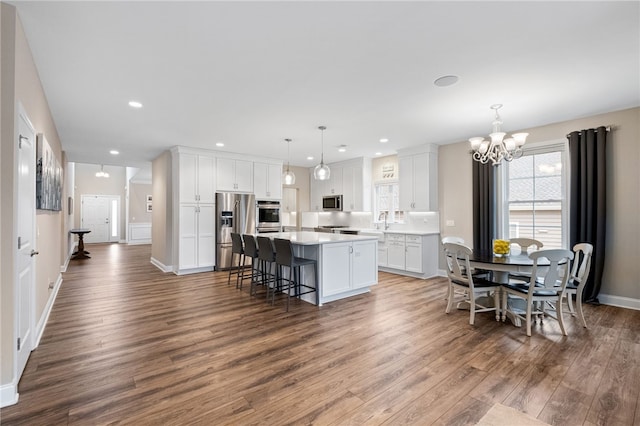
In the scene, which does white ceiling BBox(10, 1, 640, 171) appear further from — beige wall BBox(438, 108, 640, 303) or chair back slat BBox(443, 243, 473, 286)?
chair back slat BBox(443, 243, 473, 286)

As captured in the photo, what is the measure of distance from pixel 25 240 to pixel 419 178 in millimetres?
5940

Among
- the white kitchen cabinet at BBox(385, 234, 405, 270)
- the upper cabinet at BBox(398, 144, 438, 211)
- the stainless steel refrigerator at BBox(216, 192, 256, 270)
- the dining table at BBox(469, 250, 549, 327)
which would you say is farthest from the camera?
the stainless steel refrigerator at BBox(216, 192, 256, 270)

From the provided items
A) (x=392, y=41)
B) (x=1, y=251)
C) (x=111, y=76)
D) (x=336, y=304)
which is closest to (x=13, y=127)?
(x=1, y=251)

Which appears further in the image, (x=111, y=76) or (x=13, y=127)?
(x=111, y=76)

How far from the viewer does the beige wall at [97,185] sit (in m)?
12.7

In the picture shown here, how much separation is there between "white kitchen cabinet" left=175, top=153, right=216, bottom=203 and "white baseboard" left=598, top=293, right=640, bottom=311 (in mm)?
6920

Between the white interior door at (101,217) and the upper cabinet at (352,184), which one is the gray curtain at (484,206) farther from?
the white interior door at (101,217)

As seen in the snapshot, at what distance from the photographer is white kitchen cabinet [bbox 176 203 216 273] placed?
248 inches

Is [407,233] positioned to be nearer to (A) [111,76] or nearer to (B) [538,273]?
(B) [538,273]

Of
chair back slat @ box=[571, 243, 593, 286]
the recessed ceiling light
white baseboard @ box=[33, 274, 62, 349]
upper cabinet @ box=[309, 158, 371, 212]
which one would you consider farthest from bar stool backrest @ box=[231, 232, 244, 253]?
chair back slat @ box=[571, 243, 593, 286]

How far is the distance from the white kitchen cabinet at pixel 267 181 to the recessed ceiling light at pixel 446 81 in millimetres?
4933

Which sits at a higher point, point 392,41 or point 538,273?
point 392,41

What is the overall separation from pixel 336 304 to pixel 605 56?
3.88m

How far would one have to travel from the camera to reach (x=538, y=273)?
337 centimetres
